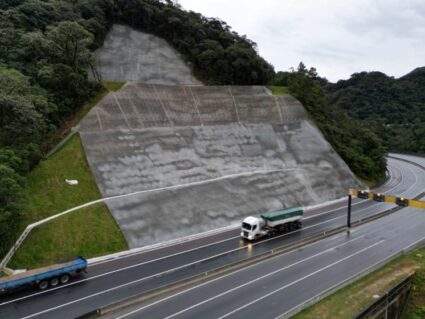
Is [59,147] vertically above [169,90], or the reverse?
[169,90]

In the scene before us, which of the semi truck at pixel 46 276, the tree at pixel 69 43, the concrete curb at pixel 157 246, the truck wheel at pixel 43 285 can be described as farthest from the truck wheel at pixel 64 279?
the tree at pixel 69 43

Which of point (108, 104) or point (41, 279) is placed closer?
point (41, 279)

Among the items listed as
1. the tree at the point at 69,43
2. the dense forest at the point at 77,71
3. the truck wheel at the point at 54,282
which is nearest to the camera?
the truck wheel at the point at 54,282

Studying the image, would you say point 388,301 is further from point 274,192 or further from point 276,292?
point 274,192

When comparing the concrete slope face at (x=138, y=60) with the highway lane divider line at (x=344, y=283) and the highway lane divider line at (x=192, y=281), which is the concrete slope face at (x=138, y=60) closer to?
the highway lane divider line at (x=192, y=281)

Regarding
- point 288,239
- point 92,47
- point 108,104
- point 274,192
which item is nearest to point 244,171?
point 274,192

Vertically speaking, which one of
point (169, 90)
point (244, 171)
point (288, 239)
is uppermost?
point (169, 90)

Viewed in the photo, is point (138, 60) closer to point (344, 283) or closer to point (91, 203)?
point (91, 203)
